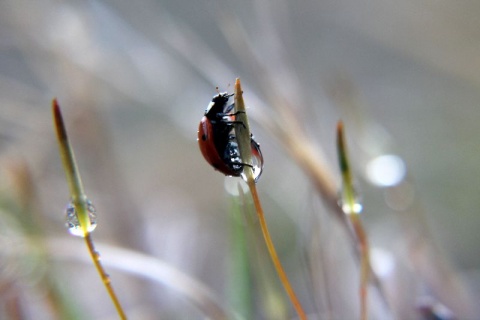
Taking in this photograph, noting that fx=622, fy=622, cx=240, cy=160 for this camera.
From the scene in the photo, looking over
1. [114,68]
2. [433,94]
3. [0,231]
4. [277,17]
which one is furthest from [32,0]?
[433,94]

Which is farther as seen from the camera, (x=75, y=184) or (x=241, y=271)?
(x=241, y=271)

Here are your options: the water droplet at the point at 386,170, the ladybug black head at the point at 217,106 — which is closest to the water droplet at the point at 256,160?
the ladybug black head at the point at 217,106

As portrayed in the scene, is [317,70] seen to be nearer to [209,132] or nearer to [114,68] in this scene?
[114,68]

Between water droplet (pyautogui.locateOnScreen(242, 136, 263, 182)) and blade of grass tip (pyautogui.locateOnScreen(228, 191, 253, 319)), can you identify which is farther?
blade of grass tip (pyautogui.locateOnScreen(228, 191, 253, 319))

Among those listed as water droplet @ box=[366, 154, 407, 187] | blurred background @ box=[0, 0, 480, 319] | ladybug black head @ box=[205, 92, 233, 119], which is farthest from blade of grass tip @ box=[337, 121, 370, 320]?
water droplet @ box=[366, 154, 407, 187]

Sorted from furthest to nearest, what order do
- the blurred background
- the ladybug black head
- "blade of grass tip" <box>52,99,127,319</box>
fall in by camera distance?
the blurred background, the ladybug black head, "blade of grass tip" <box>52,99,127,319</box>

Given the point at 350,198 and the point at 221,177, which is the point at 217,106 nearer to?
the point at 350,198

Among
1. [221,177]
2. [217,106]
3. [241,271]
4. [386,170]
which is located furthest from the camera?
[221,177]

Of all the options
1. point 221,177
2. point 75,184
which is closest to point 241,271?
point 75,184

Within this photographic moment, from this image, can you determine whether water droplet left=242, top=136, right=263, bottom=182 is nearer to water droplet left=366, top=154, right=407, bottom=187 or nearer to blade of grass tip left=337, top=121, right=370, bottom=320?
blade of grass tip left=337, top=121, right=370, bottom=320
